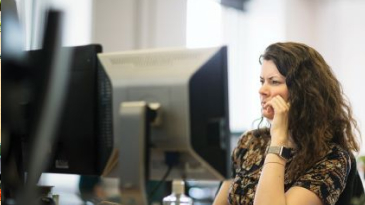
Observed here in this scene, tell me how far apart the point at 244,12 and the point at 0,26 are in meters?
2.71

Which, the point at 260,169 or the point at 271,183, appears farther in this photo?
the point at 260,169

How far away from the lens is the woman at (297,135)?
145cm

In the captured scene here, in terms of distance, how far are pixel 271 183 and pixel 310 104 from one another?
1.08ft

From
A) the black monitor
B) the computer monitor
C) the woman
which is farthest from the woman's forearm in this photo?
the black monitor

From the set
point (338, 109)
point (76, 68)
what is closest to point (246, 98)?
point (338, 109)

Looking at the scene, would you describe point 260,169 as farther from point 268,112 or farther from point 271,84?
point 271,84

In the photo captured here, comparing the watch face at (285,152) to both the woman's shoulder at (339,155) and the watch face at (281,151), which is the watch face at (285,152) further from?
the woman's shoulder at (339,155)

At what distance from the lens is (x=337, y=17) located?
3465mm

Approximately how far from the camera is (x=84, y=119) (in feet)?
3.59

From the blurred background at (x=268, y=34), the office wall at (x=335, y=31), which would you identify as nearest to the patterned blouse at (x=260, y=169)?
the blurred background at (x=268, y=34)

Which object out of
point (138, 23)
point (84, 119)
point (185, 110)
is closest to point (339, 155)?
point (185, 110)

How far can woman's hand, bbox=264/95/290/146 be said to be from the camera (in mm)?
1521

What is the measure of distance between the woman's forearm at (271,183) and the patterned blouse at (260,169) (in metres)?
0.07

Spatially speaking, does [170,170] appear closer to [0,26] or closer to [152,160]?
[152,160]
